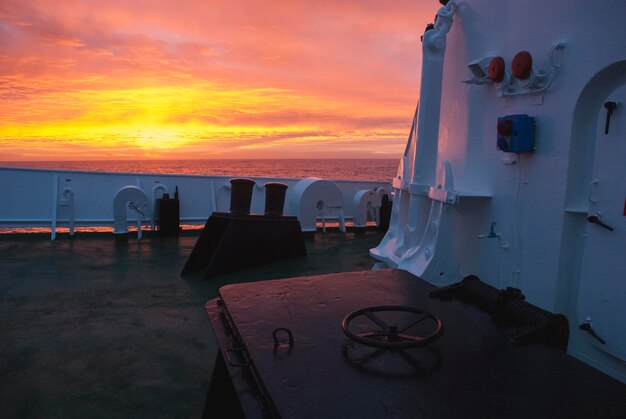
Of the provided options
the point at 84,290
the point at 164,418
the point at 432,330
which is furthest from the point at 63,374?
the point at 432,330

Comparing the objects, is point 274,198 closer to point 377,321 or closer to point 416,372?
point 377,321

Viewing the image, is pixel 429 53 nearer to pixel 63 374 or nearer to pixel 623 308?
Answer: pixel 623 308

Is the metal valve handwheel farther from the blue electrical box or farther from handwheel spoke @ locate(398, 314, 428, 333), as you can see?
the blue electrical box

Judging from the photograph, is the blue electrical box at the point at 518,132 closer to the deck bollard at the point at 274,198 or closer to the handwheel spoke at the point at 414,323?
the handwheel spoke at the point at 414,323

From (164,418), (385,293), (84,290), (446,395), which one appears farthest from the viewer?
(84,290)

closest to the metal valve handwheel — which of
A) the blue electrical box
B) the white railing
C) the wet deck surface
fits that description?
the wet deck surface

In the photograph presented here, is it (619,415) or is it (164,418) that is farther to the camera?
(164,418)

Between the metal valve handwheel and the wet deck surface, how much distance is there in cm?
165

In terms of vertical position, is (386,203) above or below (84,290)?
above

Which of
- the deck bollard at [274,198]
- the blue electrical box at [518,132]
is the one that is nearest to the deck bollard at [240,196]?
the deck bollard at [274,198]

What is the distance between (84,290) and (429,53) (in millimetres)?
5511

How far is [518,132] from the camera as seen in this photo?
420 cm

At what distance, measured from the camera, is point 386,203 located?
37.6 feet

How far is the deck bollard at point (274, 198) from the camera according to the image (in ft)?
25.9
